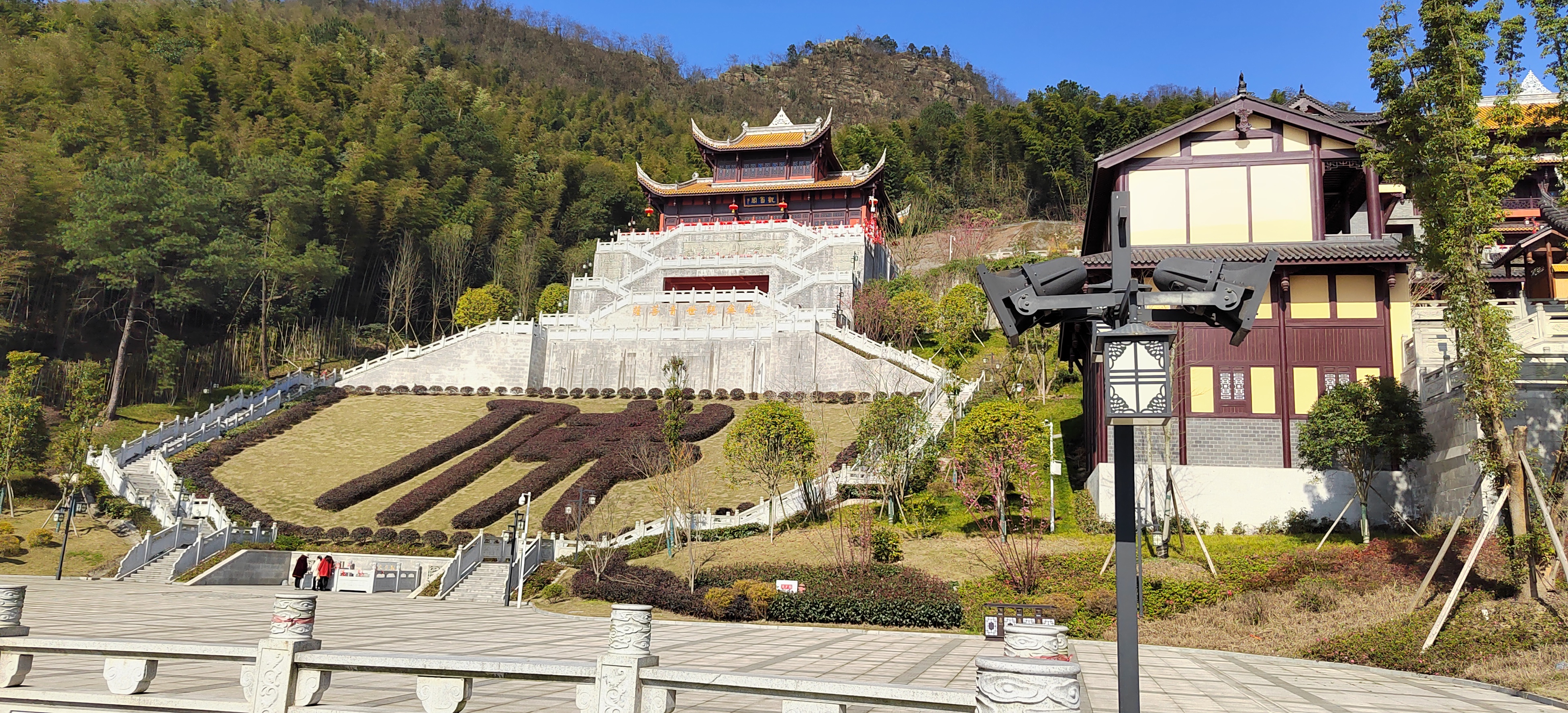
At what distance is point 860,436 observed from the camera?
25328 millimetres

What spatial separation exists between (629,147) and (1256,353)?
7262 cm

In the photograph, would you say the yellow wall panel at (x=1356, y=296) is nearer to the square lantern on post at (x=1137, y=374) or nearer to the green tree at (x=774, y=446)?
the green tree at (x=774, y=446)

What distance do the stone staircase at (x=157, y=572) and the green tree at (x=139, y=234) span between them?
17.1 meters

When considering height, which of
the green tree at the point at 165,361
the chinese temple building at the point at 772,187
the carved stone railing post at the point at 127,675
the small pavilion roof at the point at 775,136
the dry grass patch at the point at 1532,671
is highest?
the small pavilion roof at the point at 775,136

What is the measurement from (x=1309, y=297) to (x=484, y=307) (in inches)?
1630

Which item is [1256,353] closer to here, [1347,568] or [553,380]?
[1347,568]

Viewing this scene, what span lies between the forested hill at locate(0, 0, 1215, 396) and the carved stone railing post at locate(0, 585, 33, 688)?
3851 cm

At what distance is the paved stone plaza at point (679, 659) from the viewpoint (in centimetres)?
857

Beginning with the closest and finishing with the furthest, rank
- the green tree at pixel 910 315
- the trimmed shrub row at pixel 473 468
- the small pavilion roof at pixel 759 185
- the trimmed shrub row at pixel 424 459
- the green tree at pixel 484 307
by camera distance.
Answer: the trimmed shrub row at pixel 473 468 → the trimmed shrub row at pixel 424 459 → the green tree at pixel 910 315 → the green tree at pixel 484 307 → the small pavilion roof at pixel 759 185

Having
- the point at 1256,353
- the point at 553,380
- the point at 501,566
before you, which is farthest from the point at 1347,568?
the point at 553,380

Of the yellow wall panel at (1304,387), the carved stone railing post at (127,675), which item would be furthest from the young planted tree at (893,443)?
the carved stone railing post at (127,675)

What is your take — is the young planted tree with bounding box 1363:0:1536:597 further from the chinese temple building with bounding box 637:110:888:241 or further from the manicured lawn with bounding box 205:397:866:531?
the chinese temple building with bounding box 637:110:888:241

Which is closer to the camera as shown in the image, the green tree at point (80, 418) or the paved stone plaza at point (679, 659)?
the paved stone plaza at point (679, 659)

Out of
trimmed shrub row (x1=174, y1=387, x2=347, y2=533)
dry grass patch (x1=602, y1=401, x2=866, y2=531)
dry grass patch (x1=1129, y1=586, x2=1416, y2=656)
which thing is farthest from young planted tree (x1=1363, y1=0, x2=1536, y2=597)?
trimmed shrub row (x1=174, y1=387, x2=347, y2=533)
